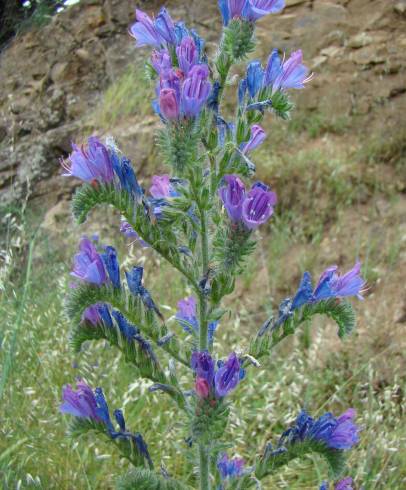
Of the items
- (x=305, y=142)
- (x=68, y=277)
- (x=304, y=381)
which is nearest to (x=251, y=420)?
(x=304, y=381)

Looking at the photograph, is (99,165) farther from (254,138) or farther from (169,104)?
(254,138)

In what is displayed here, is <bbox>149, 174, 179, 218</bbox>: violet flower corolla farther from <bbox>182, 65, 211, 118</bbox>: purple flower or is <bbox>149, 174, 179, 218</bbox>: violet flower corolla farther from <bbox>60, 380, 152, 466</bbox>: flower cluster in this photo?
<bbox>60, 380, 152, 466</bbox>: flower cluster

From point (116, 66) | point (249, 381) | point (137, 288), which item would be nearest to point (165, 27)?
point (137, 288)

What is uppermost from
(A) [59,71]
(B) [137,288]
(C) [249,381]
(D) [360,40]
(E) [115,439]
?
(B) [137,288]

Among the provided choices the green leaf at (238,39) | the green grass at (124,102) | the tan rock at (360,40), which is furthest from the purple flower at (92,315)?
the tan rock at (360,40)

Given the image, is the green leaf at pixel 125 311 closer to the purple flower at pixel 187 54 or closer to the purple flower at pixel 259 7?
the purple flower at pixel 187 54

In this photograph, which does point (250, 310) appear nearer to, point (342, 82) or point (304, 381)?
point (304, 381)

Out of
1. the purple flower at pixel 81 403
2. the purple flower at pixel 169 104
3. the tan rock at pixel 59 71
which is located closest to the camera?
the purple flower at pixel 169 104
